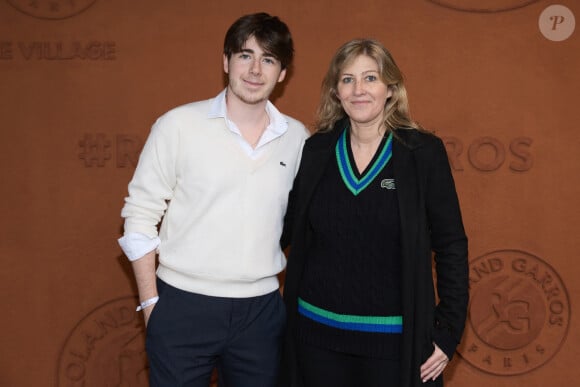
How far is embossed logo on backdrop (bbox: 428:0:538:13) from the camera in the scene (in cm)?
282

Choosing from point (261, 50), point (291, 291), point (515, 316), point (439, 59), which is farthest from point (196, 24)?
point (515, 316)

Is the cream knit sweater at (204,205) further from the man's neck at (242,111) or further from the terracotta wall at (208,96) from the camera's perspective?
the terracotta wall at (208,96)

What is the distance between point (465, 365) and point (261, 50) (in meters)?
1.79

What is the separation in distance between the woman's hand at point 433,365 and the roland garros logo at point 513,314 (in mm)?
1101

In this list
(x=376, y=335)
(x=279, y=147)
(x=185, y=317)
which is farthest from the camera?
(x=279, y=147)

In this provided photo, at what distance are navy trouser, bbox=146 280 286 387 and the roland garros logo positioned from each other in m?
1.26

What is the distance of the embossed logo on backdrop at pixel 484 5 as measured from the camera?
282cm

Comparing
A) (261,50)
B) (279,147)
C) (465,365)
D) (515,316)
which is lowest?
(465,365)

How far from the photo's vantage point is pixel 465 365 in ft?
9.66

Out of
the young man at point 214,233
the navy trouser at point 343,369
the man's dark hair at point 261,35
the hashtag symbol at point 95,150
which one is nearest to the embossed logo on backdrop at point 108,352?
the hashtag symbol at point 95,150

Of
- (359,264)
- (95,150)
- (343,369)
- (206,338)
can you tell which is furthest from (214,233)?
(95,150)

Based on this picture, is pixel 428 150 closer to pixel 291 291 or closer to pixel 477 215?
pixel 291 291

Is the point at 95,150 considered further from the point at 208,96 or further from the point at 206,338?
the point at 206,338

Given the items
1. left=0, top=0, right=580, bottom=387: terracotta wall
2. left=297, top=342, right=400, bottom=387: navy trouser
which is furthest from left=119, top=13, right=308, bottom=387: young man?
left=0, top=0, right=580, bottom=387: terracotta wall
